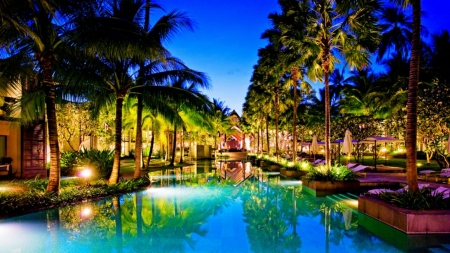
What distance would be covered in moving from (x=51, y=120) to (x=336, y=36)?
11.1 m

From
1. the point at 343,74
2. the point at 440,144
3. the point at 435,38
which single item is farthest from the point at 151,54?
the point at 343,74

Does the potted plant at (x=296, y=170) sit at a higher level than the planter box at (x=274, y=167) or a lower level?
higher

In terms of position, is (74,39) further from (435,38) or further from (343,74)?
(343,74)

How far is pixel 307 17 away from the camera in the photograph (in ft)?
48.3

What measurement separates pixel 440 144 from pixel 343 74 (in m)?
27.9

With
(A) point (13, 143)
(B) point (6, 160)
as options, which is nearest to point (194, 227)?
(B) point (6, 160)

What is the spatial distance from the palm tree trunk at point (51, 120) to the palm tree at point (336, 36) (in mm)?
9701

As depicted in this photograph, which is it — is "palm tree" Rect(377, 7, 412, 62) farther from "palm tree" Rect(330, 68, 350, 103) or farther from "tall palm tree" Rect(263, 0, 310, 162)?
"palm tree" Rect(330, 68, 350, 103)

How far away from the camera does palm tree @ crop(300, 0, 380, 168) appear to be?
41.4ft

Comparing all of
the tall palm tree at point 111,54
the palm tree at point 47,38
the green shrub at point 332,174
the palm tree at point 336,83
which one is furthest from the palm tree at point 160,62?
the palm tree at point 336,83

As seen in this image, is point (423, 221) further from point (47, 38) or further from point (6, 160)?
point (6, 160)

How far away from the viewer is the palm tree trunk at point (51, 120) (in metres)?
9.90

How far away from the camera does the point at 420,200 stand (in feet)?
23.8

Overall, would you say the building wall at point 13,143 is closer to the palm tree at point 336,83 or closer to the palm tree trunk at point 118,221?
the palm tree trunk at point 118,221
